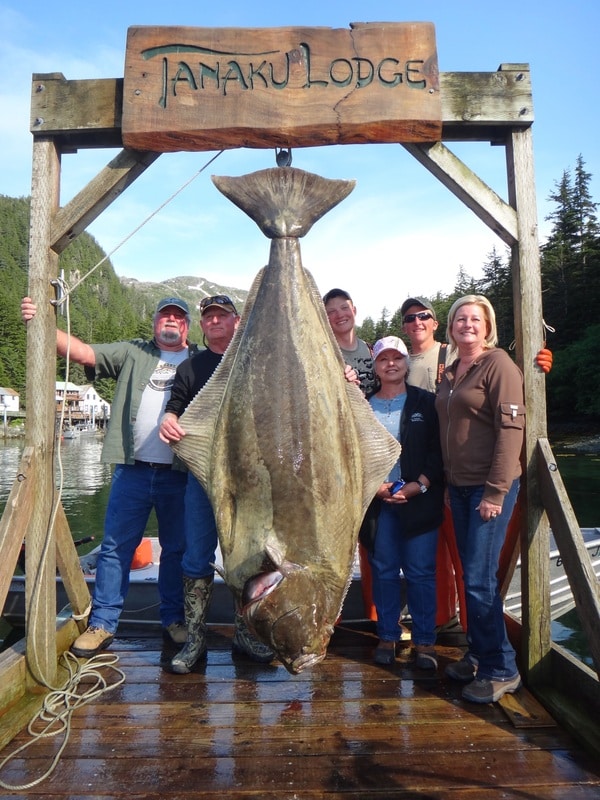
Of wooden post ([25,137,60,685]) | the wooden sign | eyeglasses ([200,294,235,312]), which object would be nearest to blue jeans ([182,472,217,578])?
wooden post ([25,137,60,685])

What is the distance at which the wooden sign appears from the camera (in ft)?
11.5

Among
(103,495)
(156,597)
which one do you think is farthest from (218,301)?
(103,495)

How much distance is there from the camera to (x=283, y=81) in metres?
3.50

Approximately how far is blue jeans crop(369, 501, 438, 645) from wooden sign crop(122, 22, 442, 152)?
266cm

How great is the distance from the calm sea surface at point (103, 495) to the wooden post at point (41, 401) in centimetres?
24

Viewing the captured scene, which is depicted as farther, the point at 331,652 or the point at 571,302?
the point at 571,302

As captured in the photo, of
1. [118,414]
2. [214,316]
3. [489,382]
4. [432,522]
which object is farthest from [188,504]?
[489,382]

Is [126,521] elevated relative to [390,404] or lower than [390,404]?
lower

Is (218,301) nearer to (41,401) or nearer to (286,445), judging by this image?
(41,401)

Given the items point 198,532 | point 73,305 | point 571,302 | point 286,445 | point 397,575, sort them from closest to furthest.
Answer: point 286,445 → point 198,532 → point 397,575 → point 571,302 → point 73,305

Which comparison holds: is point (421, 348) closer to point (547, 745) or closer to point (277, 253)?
point (277, 253)

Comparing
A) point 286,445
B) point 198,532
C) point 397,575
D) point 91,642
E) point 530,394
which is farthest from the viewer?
point 91,642

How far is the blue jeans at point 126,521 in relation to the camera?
429cm

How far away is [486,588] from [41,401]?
318 cm
